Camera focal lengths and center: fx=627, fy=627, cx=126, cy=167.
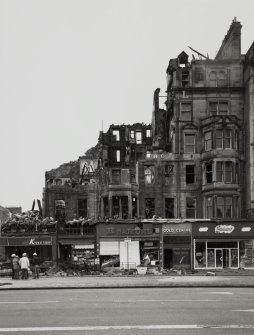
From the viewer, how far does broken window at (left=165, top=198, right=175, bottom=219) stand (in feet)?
194

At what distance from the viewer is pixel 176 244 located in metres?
55.5

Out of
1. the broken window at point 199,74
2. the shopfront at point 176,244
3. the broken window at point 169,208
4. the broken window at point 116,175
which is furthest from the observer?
the broken window at point 116,175

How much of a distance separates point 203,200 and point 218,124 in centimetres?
717

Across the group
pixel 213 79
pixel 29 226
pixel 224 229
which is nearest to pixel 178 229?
pixel 224 229

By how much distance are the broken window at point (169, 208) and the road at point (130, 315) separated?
1503 inches

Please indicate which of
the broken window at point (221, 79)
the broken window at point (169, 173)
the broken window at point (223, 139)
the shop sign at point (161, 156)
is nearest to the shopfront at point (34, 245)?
the broken window at point (169, 173)

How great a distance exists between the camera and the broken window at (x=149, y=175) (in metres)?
59.7

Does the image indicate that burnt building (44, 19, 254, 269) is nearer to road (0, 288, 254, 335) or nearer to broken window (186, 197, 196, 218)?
broken window (186, 197, 196, 218)

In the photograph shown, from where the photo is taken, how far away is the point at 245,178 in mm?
58188

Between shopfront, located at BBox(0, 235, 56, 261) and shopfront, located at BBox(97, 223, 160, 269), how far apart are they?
4.76 metres

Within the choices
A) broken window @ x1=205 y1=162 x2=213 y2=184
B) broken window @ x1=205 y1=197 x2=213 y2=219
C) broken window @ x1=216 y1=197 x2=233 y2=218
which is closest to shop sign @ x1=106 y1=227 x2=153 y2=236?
broken window @ x1=205 y1=197 x2=213 y2=219

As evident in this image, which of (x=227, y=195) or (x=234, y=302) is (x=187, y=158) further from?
(x=234, y=302)

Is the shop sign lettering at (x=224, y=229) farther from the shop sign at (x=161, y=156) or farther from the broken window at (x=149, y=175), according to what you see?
the shop sign at (x=161, y=156)

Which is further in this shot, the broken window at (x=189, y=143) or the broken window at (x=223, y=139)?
the broken window at (x=189, y=143)
